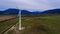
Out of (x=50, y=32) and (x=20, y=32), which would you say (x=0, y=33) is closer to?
(x=20, y=32)

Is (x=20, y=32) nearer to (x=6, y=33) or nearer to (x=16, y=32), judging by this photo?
(x=16, y=32)

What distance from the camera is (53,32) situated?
39875mm

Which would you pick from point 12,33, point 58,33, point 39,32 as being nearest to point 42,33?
point 39,32

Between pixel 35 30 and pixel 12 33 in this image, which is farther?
pixel 35 30

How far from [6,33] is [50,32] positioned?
10.7 meters

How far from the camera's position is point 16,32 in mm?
38500

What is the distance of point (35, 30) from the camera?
133 feet

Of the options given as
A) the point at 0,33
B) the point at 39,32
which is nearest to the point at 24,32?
the point at 39,32

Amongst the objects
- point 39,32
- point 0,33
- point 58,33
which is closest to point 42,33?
point 39,32

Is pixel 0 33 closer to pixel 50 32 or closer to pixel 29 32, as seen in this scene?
pixel 29 32

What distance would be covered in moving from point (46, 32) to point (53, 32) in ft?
6.18

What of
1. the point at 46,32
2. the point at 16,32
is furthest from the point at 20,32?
the point at 46,32

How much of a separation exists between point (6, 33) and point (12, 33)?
2.10 m

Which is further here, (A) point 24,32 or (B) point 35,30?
(B) point 35,30
